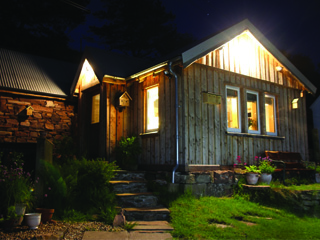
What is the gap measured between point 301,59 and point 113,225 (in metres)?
26.0

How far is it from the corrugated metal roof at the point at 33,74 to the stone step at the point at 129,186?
4.75m

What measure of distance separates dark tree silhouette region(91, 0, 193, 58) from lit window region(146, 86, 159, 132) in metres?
17.5

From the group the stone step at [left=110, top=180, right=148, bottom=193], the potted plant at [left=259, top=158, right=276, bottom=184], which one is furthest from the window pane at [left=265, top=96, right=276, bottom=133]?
the stone step at [left=110, top=180, right=148, bottom=193]

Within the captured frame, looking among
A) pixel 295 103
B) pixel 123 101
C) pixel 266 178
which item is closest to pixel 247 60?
pixel 295 103

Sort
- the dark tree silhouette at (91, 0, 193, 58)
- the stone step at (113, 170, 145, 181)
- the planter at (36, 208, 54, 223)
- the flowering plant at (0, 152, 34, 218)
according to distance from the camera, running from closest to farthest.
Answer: the flowering plant at (0, 152, 34, 218) < the planter at (36, 208, 54, 223) < the stone step at (113, 170, 145, 181) < the dark tree silhouette at (91, 0, 193, 58)

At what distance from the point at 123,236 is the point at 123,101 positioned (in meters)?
4.71

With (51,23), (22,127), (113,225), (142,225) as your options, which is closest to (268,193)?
(142,225)

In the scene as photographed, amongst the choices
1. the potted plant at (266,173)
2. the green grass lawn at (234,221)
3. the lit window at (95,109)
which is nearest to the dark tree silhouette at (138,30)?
the lit window at (95,109)

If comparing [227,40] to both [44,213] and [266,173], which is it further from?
[44,213]

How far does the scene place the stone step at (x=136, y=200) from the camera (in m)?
6.59

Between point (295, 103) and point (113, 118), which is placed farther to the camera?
point (295, 103)

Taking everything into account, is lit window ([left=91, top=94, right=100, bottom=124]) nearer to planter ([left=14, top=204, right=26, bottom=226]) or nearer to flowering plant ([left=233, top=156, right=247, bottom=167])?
flowering plant ([left=233, top=156, right=247, bottom=167])

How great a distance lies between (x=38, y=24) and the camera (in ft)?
73.5

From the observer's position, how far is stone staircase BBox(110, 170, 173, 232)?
564 cm
